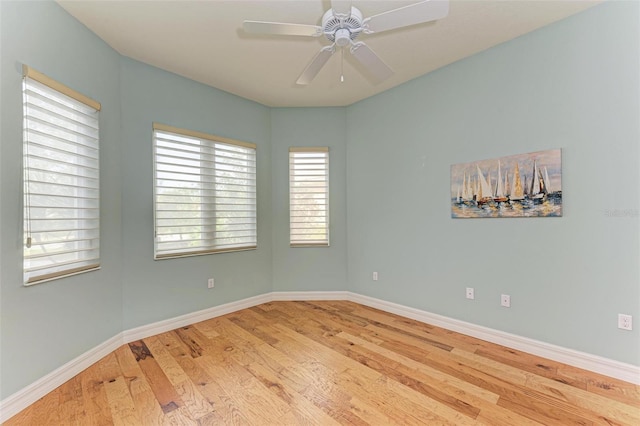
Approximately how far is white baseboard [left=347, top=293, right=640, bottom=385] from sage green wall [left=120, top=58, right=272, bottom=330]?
217 centimetres

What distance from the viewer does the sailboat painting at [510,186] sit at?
92.6 inches

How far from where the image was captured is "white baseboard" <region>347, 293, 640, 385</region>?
2068mm

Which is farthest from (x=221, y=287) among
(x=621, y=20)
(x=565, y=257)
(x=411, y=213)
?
(x=621, y=20)

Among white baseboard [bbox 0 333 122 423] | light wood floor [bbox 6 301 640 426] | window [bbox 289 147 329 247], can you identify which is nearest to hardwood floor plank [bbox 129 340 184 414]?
light wood floor [bbox 6 301 640 426]

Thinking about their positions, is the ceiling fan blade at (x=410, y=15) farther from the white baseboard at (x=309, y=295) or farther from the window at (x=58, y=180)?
the white baseboard at (x=309, y=295)

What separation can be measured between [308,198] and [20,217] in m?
2.87

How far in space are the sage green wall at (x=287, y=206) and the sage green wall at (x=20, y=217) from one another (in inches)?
74.5

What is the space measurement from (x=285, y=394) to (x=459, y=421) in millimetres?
1104

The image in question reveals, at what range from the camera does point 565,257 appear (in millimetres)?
2301

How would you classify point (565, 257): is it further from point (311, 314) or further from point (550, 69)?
point (311, 314)

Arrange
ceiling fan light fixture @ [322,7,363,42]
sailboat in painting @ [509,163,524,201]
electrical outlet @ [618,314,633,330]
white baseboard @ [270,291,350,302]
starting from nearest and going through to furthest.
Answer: ceiling fan light fixture @ [322,7,363,42] < electrical outlet @ [618,314,633,330] < sailboat in painting @ [509,163,524,201] < white baseboard @ [270,291,350,302]

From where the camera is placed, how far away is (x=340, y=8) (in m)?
1.89

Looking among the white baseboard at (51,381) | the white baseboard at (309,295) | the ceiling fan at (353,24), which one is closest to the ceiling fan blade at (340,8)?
the ceiling fan at (353,24)

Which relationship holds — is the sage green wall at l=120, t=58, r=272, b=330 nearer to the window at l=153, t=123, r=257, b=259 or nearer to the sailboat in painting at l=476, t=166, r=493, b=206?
the window at l=153, t=123, r=257, b=259
